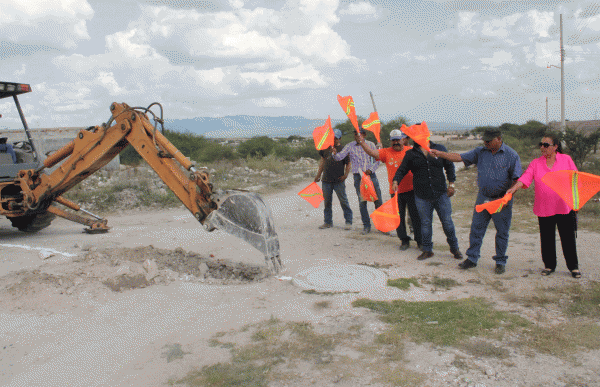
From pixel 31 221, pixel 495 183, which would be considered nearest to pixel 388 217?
pixel 495 183

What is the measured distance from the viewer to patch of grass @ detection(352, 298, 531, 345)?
3.73 m

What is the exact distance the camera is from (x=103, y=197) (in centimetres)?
1238

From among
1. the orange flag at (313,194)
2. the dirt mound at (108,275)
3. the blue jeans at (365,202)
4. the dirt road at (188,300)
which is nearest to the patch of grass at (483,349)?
the dirt road at (188,300)

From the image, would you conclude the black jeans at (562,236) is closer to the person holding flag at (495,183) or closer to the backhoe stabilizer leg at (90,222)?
the person holding flag at (495,183)

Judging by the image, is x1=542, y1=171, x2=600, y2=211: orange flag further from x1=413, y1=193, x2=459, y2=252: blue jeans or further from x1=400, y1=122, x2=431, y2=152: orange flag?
x1=400, y1=122, x2=431, y2=152: orange flag

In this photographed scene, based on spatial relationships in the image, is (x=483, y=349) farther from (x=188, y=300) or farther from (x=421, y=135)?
(x=421, y=135)

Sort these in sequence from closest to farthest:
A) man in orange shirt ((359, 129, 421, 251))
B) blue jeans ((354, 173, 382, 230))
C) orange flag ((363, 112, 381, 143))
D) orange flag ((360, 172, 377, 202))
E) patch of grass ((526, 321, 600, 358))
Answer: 1. patch of grass ((526, 321, 600, 358))
2. man in orange shirt ((359, 129, 421, 251))
3. orange flag ((363, 112, 381, 143))
4. orange flag ((360, 172, 377, 202))
5. blue jeans ((354, 173, 382, 230))

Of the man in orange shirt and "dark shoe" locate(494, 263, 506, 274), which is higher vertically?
the man in orange shirt

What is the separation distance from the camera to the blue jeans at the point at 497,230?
5387mm

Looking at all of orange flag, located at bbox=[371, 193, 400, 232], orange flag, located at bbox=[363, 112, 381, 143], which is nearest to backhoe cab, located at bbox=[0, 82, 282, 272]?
orange flag, located at bbox=[371, 193, 400, 232]

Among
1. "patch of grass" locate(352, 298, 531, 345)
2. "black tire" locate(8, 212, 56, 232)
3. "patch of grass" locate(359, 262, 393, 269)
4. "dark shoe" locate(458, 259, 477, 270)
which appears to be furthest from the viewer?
"black tire" locate(8, 212, 56, 232)

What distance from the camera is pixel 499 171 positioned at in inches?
210

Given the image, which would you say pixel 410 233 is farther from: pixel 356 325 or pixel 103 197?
pixel 103 197

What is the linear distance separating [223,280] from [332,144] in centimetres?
352
